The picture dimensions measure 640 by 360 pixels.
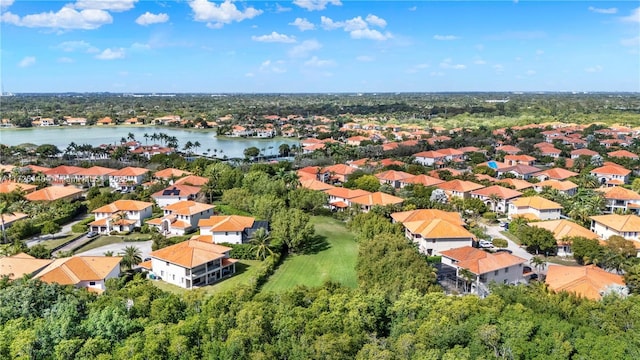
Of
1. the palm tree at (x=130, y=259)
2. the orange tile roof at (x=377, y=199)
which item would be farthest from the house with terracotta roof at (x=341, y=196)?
the palm tree at (x=130, y=259)

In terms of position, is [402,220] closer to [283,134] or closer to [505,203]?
[505,203]

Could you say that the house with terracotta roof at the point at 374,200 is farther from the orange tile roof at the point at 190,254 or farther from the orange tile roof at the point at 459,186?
the orange tile roof at the point at 190,254

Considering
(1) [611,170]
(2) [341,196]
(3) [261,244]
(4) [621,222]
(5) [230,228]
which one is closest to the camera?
(3) [261,244]

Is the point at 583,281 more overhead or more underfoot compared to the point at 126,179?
more underfoot

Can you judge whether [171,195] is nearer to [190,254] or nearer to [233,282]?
[190,254]

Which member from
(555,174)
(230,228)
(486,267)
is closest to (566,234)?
(486,267)
